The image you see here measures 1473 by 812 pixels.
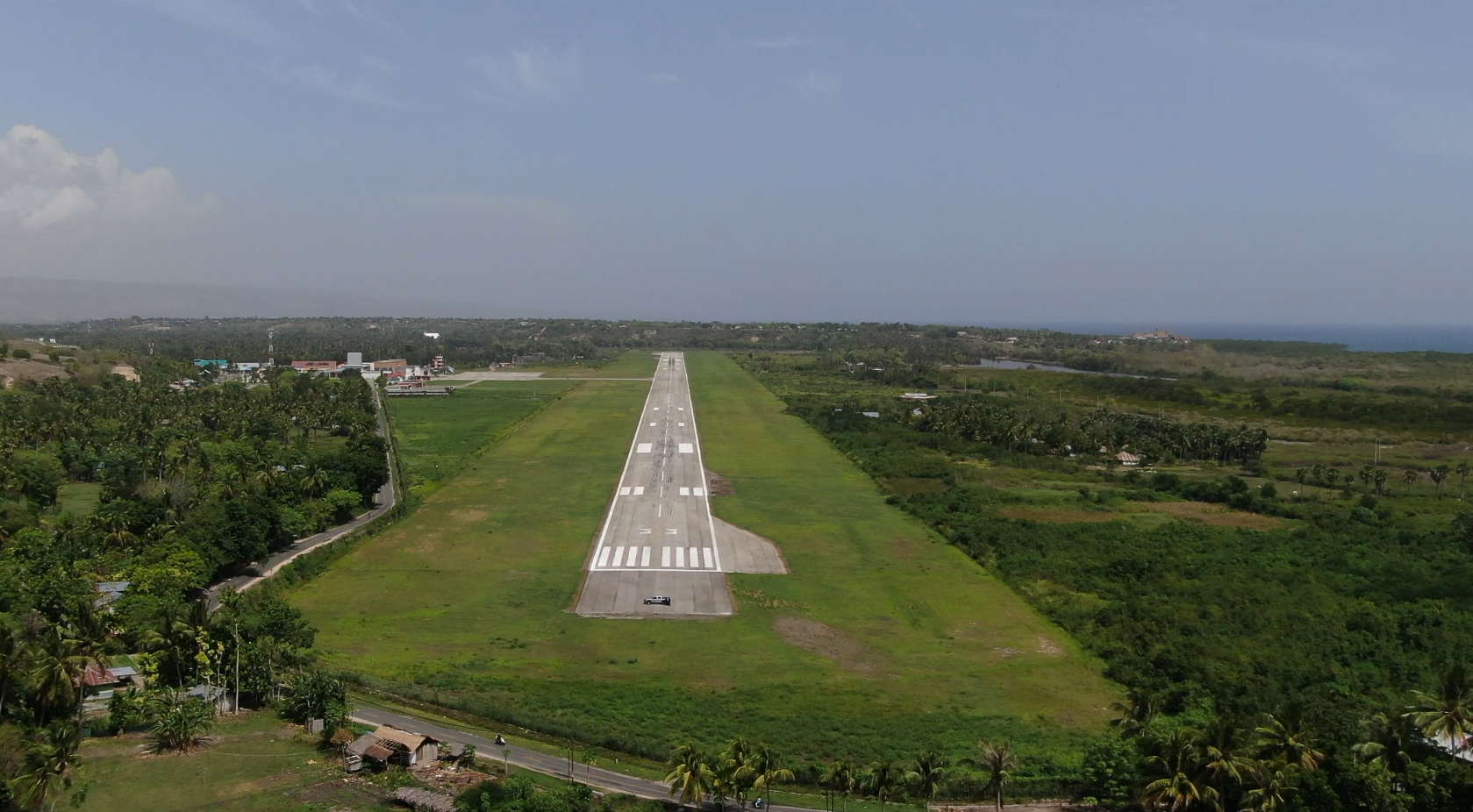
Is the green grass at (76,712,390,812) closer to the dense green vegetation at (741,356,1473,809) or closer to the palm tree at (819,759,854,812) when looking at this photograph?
the palm tree at (819,759,854,812)

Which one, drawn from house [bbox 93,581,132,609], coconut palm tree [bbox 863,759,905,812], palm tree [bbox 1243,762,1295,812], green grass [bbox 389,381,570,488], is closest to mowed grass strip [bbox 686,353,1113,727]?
coconut palm tree [bbox 863,759,905,812]

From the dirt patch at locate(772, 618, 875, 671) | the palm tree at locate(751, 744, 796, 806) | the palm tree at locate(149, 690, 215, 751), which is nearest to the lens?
the palm tree at locate(751, 744, 796, 806)

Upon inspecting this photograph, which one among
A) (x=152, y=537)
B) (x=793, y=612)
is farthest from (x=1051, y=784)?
(x=152, y=537)

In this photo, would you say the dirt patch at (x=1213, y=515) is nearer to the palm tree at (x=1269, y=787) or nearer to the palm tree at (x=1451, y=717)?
the palm tree at (x=1451, y=717)

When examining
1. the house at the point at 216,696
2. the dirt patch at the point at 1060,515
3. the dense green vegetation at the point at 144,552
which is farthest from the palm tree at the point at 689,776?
the dirt patch at the point at 1060,515

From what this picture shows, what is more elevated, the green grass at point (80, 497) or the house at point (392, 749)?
the green grass at point (80, 497)

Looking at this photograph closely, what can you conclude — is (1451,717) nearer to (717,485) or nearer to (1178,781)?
(1178,781)
